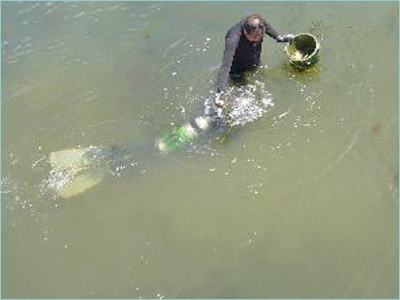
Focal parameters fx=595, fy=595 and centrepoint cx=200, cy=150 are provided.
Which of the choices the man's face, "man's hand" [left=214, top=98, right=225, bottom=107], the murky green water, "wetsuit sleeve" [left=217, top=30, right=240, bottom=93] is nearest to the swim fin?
the murky green water

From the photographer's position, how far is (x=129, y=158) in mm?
6484

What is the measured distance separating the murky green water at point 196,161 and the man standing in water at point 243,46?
14.5 inches

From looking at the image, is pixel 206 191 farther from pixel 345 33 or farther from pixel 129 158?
pixel 345 33

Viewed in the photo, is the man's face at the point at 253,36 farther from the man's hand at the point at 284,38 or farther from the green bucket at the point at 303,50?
the green bucket at the point at 303,50

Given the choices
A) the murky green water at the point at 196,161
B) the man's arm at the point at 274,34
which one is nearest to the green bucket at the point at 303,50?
the murky green water at the point at 196,161

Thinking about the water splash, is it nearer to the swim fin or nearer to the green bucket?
the green bucket

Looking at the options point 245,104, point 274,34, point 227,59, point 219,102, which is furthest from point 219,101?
point 274,34

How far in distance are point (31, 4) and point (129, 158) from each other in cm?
332

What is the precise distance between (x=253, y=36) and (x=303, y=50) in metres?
1.25

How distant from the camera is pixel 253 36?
21.0ft

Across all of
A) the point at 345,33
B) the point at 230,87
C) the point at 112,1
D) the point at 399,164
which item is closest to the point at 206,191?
the point at 230,87

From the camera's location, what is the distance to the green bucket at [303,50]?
23.1 ft

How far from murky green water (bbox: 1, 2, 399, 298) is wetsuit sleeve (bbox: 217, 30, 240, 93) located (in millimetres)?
609

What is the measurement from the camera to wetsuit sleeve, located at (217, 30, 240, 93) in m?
6.32
